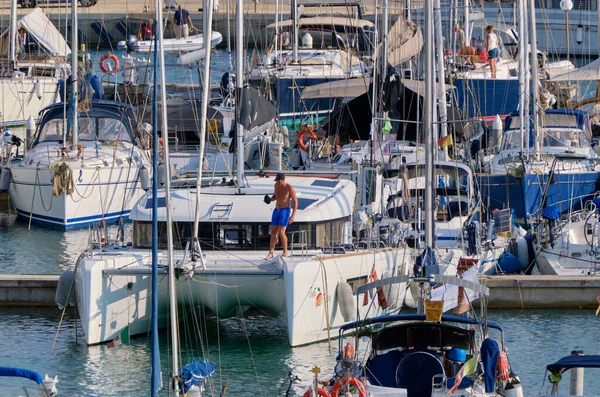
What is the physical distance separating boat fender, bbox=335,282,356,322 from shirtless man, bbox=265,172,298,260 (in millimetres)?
981

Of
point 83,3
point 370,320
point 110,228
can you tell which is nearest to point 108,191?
point 110,228

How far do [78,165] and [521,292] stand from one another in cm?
1203

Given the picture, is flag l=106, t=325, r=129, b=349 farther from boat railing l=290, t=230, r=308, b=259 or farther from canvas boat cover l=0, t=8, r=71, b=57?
canvas boat cover l=0, t=8, r=71, b=57

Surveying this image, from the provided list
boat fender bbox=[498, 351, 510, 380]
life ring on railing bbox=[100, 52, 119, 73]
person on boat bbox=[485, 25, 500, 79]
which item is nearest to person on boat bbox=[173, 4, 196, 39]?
life ring on railing bbox=[100, 52, 119, 73]

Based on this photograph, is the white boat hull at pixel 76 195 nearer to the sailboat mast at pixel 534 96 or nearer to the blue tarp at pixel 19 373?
the sailboat mast at pixel 534 96

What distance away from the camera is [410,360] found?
693 inches

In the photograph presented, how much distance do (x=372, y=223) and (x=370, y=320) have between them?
7.54 m

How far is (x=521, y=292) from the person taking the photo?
25234mm

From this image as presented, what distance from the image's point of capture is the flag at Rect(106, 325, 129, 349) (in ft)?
73.4

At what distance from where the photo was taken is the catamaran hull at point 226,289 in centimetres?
2172

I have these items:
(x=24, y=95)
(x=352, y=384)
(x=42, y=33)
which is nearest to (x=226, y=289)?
(x=352, y=384)

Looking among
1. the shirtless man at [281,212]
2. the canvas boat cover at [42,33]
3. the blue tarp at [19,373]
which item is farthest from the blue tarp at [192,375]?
the canvas boat cover at [42,33]

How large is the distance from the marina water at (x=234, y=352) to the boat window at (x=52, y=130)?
1044 centimetres

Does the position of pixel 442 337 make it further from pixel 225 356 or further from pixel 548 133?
pixel 548 133
